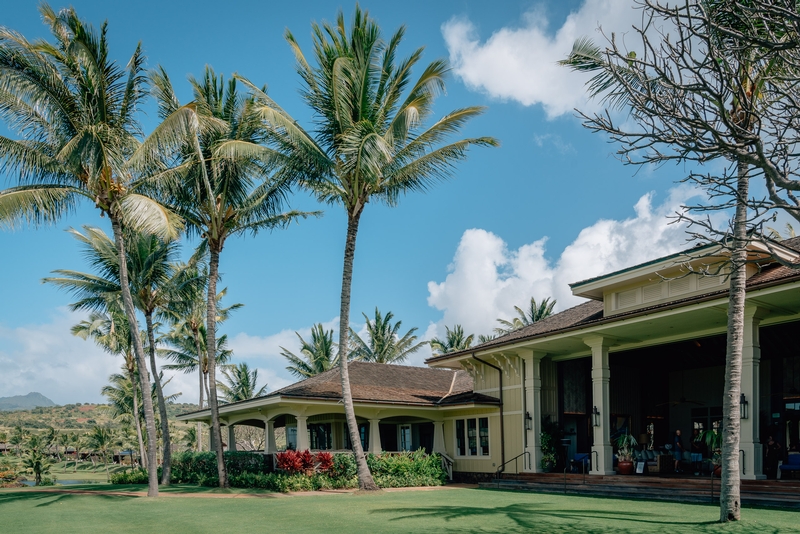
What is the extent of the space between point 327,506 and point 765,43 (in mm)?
12504

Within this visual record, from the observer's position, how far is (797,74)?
775 centimetres

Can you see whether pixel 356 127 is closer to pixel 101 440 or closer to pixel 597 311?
pixel 597 311

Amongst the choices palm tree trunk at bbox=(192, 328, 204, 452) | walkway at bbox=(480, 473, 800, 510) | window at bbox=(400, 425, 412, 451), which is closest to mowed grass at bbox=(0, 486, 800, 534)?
walkway at bbox=(480, 473, 800, 510)

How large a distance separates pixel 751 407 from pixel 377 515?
857 cm

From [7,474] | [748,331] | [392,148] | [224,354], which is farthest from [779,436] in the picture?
[224,354]

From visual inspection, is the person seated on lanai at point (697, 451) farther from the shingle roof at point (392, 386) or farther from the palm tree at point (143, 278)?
the palm tree at point (143, 278)

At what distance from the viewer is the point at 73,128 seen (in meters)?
17.4

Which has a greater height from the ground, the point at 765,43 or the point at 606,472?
the point at 765,43

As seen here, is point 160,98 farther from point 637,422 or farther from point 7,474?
point 637,422

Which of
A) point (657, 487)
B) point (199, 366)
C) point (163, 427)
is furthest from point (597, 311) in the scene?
point (199, 366)

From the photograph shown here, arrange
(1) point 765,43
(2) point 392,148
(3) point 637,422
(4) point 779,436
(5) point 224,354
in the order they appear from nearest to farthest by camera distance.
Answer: (1) point 765,43
(2) point 392,148
(4) point 779,436
(3) point 637,422
(5) point 224,354

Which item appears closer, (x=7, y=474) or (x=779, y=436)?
(x=779, y=436)

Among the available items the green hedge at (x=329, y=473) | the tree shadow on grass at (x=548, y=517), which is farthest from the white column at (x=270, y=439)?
the tree shadow on grass at (x=548, y=517)

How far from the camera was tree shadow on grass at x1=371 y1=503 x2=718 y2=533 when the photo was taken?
10.6 metres
